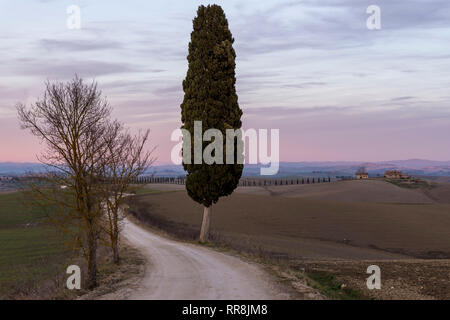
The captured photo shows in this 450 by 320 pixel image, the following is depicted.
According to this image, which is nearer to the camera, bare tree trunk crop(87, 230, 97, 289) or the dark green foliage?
bare tree trunk crop(87, 230, 97, 289)

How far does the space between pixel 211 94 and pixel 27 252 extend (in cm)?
1824

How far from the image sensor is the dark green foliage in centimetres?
2867

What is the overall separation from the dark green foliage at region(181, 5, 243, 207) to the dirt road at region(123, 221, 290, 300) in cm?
565

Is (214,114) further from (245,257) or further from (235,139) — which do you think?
(245,257)

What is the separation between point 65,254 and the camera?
30109 mm

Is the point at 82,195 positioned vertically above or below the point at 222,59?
below

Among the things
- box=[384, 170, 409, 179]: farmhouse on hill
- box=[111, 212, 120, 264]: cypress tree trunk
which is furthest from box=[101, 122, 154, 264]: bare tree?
box=[384, 170, 409, 179]: farmhouse on hill

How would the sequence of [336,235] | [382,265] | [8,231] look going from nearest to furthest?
[382,265] → [336,235] → [8,231]

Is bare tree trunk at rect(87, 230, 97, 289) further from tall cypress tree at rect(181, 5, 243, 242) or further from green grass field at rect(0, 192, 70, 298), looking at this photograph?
tall cypress tree at rect(181, 5, 243, 242)

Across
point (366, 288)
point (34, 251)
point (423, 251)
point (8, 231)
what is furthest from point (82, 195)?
point (8, 231)

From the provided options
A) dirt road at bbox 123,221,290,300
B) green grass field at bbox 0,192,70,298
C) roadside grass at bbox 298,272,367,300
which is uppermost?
dirt road at bbox 123,221,290,300

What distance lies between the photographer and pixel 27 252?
32.5 m

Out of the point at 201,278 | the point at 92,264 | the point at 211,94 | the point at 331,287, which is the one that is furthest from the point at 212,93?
the point at 331,287

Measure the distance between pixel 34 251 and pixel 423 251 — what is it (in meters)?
28.9
